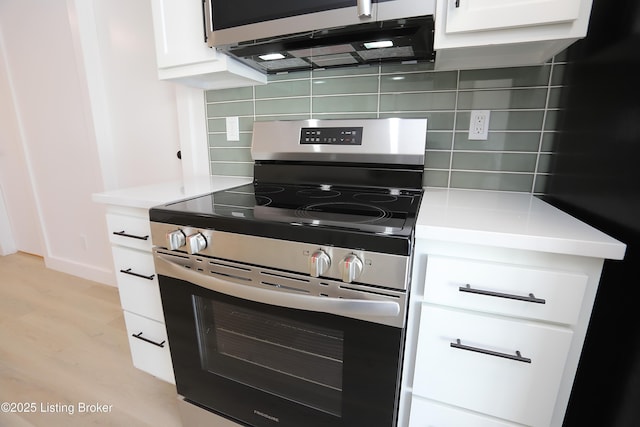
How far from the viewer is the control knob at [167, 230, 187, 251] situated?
86 cm

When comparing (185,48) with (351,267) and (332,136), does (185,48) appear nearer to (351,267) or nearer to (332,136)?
(332,136)

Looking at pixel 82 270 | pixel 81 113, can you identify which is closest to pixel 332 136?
pixel 81 113

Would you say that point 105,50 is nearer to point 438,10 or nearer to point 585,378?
point 438,10

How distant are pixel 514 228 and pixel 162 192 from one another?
3.94 feet

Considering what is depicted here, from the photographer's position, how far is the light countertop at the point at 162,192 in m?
1.05

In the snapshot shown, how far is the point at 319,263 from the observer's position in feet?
2.26

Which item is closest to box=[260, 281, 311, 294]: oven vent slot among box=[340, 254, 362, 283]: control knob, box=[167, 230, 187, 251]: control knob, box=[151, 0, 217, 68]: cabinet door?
box=[340, 254, 362, 283]: control knob

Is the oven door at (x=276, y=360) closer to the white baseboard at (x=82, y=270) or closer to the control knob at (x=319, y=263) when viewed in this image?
the control knob at (x=319, y=263)

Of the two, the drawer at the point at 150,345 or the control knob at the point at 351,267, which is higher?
the control knob at the point at 351,267

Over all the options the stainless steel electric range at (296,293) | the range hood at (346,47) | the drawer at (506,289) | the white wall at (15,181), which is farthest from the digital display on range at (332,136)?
the white wall at (15,181)

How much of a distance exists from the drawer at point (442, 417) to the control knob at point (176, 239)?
31.6 inches

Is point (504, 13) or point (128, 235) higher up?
point (504, 13)

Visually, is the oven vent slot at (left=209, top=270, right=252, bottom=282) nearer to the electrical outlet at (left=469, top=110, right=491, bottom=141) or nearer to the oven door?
the oven door

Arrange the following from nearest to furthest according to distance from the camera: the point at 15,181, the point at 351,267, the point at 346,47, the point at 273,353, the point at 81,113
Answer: the point at 351,267 < the point at 273,353 < the point at 346,47 < the point at 81,113 < the point at 15,181
